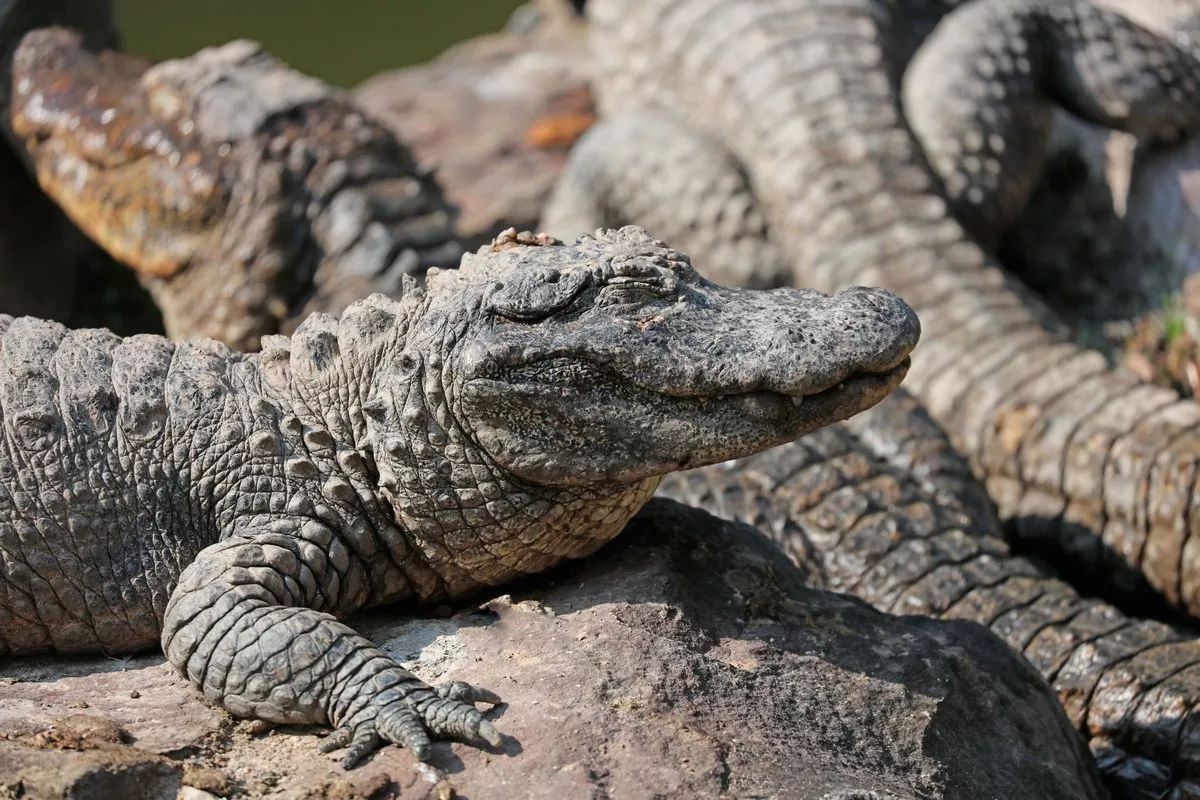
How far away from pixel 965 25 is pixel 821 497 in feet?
10.1

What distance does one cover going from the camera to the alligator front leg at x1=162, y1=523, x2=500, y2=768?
247 cm

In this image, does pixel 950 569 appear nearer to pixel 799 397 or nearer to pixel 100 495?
pixel 799 397

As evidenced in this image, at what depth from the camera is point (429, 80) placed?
28.7ft

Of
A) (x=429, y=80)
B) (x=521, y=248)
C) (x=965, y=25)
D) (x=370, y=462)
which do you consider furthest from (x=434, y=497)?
(x=429, y=80)

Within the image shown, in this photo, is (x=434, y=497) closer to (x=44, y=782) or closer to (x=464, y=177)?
(x=44, y=782)

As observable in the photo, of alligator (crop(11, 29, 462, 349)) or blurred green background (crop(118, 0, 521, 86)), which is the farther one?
blurred green background (crop(118, 0, 521, 86))

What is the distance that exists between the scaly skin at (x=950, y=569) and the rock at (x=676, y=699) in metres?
0.46

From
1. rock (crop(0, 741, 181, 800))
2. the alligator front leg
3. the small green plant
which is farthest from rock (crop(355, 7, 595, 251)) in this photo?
rock (crop(0, 741, 181, 800))

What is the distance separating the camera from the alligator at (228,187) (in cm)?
561

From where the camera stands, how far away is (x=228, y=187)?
5.61 m

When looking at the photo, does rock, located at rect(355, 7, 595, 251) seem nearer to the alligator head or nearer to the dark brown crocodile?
the dark brown crocodile

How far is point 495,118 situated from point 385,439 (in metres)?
5.42

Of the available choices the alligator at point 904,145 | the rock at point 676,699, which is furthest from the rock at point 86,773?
the alligator at point 904,145

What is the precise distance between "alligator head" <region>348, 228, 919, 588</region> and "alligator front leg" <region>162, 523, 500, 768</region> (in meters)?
0.28
